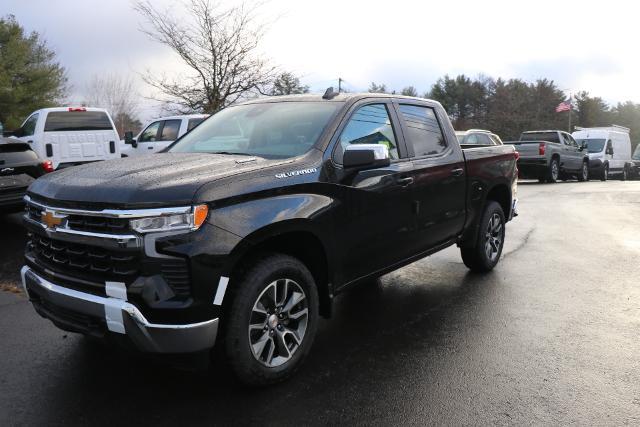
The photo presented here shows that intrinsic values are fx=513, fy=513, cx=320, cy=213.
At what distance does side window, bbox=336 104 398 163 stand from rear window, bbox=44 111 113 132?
30.3 ft

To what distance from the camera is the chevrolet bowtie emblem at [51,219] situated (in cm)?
301

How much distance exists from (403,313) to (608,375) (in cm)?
171

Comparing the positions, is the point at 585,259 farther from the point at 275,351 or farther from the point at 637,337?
the point at 275,351

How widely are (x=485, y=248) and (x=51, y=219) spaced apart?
448cm

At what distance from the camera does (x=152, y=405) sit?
3039mm

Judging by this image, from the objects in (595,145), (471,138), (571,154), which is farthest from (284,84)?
(595,145)

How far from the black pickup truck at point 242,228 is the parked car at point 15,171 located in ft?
14.7

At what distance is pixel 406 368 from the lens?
355 cm

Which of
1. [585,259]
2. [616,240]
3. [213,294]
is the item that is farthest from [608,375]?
[616,240]

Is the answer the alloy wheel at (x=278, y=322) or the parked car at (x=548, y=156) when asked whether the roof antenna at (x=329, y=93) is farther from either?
the parked car at (x=548, y=156)

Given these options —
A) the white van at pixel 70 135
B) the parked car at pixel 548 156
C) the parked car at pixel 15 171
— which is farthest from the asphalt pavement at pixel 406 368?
the parked car at pixel 548 156

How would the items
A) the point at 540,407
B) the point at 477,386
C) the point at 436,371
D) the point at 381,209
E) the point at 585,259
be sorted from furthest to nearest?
the point at 585,259 → the point at 381,209 → the point at 436,371 → the point at 477,386 → the point at 540,407

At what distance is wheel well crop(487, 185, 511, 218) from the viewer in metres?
6.08

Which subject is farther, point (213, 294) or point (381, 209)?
point (381, 209)
